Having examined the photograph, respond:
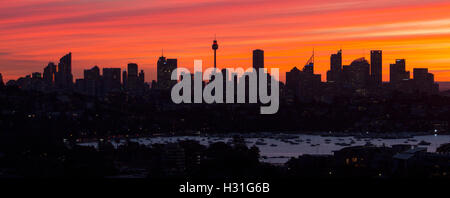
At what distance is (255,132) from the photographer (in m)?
53.8

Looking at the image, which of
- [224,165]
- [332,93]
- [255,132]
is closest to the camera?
[224,165]

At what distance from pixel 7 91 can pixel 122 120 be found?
9667mm

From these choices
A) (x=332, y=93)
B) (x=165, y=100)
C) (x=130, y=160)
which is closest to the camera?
(x=130, y=160)

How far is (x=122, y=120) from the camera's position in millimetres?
51906

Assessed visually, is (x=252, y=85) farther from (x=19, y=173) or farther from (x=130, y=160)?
(x=19, y=173)

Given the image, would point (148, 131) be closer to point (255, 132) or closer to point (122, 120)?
point (122, 120)

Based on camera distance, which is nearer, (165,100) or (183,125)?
(183,125)

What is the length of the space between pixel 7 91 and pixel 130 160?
30596 millimetres
